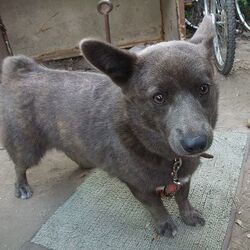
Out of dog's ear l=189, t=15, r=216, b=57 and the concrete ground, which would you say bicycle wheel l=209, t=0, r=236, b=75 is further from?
dog's ear l=189, t=15, r=216, b=57

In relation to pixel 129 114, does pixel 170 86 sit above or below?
above

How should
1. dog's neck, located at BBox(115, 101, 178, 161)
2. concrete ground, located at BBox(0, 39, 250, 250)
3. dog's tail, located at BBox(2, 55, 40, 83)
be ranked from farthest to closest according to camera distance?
1. dog's tail, located at BBox(2, 55, 40, 83)
2. concrete ground, located at BBox(0, 39, 250, 250)
3. dog's neck, located at BBox(115, 101, 178, 161)

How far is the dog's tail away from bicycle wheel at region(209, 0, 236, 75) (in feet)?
6.50

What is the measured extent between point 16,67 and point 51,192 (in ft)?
3.35

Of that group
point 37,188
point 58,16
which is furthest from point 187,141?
point 58,16

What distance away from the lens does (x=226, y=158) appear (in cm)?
336

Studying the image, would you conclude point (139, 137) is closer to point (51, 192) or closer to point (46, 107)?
point (46, 107)

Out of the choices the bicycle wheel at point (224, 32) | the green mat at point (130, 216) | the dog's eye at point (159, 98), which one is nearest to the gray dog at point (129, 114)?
the dog's eye at point (159, 98)

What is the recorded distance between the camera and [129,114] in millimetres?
2307

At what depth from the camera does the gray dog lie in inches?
80.2

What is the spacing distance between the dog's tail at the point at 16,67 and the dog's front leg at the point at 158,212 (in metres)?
1.14

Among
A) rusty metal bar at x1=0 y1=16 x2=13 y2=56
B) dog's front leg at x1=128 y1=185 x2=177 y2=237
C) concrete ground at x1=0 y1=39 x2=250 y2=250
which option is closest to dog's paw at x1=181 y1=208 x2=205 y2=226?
dog's front leg at x1=128 y1=185 x2=177 y2=237

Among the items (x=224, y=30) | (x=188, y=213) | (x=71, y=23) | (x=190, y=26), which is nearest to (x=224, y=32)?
(x=224, y=30)

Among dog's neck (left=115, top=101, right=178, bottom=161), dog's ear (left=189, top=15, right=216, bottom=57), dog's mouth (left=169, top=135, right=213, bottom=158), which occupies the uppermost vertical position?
dog's ear (left=189, top=15, right=216, bottom=57)
